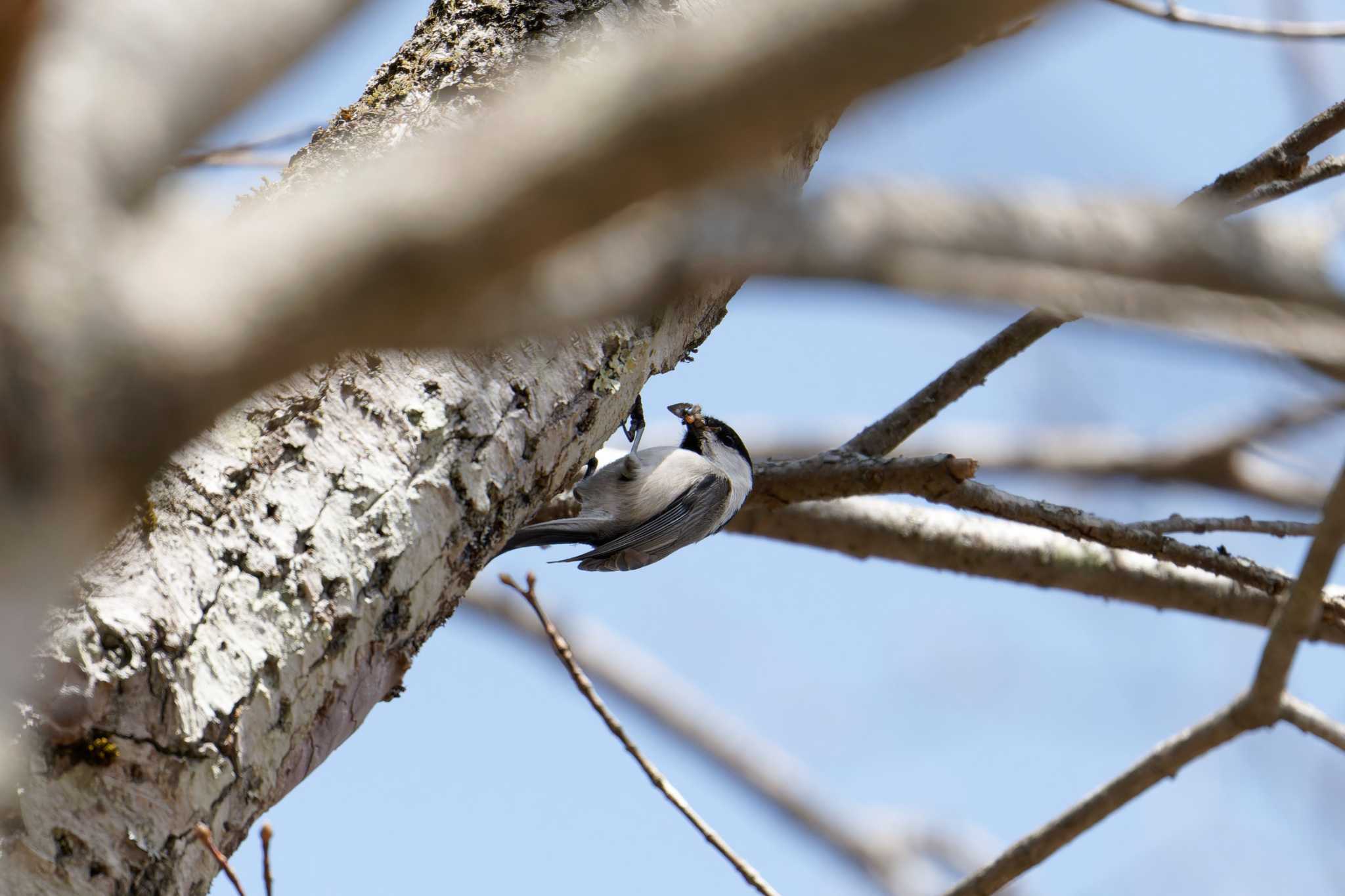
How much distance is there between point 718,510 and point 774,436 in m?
1.58

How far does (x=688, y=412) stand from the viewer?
4223 mm

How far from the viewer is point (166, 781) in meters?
1.35

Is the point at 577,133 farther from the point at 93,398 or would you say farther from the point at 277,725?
the point at 277,725

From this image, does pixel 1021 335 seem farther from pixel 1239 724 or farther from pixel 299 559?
pixel 299 559

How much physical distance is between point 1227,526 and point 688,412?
7.69ft

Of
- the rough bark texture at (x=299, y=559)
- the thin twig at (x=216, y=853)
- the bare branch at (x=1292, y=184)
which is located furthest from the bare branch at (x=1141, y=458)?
the thin twig at (x=216, y=853)

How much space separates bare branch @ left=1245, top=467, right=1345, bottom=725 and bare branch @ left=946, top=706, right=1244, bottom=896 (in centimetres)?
12

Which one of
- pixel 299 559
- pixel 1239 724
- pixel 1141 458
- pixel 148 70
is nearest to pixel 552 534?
pixel 299 559

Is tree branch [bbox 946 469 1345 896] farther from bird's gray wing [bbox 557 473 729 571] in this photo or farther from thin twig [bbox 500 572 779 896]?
bird's gray wing [bbox 557 473 729 571]

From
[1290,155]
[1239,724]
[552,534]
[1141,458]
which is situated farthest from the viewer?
[1141,458]

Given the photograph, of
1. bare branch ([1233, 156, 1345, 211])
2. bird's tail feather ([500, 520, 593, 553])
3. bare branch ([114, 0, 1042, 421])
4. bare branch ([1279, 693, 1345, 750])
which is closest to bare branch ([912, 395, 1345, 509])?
bird's tail feather ([500, 520, 593, 553])

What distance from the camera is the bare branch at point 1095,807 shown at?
1804mm

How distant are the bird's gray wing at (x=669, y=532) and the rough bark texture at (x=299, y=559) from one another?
4.61 feet

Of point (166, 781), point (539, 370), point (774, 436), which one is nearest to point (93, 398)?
point (166, 781)
